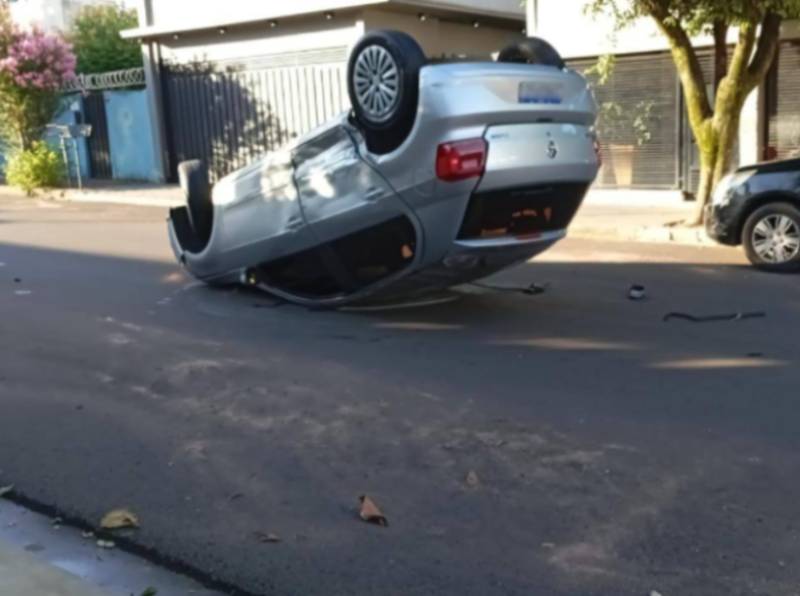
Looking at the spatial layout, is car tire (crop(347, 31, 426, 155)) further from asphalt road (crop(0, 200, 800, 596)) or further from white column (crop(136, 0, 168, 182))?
white column (crop(136, 0, 168, 182))

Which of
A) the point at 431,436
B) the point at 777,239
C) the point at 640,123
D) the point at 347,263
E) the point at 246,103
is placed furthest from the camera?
the point at 246,103

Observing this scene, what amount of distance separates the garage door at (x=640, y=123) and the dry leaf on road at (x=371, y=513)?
13.5 metres

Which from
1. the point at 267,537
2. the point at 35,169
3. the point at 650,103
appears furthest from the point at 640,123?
the point at 267,537

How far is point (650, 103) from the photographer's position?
1712 cm

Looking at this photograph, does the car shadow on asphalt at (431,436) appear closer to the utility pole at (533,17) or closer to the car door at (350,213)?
the car door at (350,213)

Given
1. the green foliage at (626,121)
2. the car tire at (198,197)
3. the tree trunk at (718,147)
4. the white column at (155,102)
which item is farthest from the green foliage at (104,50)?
the car tire at (198,197)

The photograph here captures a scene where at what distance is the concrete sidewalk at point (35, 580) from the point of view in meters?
3.80

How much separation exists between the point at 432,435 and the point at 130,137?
69.9ft

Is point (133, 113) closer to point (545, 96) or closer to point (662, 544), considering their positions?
point (545, 96)

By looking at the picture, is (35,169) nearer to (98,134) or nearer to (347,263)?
(98,134)

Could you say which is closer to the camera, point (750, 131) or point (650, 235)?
point (650, 235)

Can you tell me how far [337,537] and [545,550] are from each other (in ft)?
2.92

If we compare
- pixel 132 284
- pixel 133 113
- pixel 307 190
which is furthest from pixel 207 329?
pixel 133 113

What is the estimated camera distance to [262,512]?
458 cm
